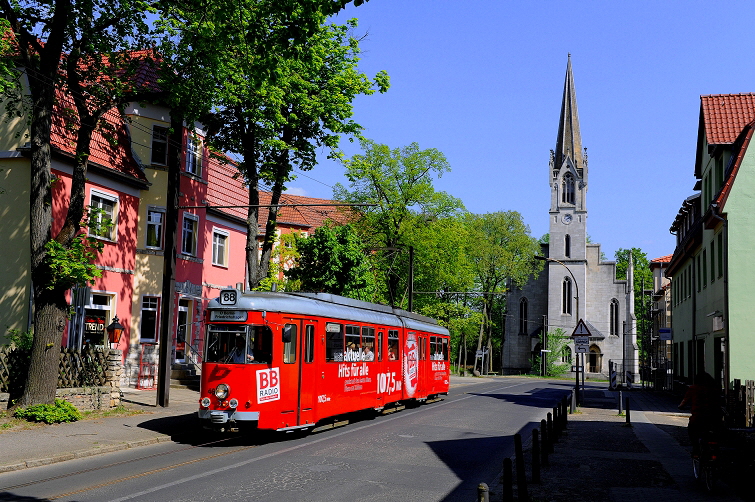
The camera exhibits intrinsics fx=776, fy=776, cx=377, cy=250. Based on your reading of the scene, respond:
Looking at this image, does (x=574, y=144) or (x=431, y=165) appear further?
(x=574, y=144)

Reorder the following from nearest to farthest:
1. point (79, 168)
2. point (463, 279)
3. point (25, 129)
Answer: point (79, 168), point (25, 129), point (463, 279)

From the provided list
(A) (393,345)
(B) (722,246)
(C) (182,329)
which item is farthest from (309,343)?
(B) (722,246)

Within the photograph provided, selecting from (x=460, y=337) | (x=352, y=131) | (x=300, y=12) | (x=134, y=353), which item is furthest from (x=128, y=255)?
(x=460, y=337)

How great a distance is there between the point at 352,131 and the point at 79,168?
11746 mm

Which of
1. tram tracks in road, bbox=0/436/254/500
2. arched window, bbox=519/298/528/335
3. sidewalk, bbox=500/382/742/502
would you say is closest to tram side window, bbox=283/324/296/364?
tram tracks in road, bbox=0/436/254/500

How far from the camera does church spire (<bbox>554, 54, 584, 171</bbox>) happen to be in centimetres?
8688

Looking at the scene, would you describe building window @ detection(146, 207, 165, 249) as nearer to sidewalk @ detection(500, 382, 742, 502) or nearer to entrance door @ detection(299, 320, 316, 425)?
entrance door @ detection(299, 320, 316, 425)

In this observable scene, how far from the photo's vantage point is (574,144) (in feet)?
286

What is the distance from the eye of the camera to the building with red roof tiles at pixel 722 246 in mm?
25922

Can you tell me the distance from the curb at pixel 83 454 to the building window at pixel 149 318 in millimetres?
13255

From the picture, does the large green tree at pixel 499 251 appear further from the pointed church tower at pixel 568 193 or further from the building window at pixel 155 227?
the building window at pixel 155 227

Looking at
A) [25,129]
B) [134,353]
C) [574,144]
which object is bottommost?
[134,353]

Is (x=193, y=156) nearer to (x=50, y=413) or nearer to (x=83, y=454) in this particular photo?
(x=50, y=413)

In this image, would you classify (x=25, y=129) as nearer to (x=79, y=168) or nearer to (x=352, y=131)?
(x=79, y=168)
